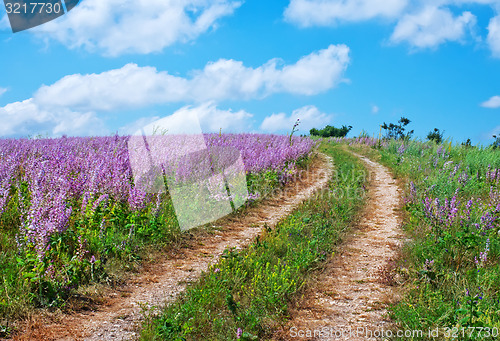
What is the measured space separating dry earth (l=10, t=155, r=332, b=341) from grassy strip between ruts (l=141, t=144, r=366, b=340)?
0.30 meters

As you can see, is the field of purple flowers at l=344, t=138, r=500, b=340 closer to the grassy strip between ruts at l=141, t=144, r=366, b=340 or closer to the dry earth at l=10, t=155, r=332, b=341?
the grassy strip between ruts at l=141, t=144, r=366, b=340

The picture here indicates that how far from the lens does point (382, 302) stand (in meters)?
4.54

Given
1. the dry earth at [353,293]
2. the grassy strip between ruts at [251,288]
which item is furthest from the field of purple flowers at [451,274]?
the grassy strip between ruts at [251,288]

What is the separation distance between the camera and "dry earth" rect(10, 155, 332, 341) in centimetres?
381

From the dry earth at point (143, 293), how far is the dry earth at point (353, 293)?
159cm

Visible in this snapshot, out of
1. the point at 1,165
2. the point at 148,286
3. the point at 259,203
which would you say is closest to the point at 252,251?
the point at 148,286

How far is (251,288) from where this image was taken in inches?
183

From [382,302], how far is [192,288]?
2417 millimetres

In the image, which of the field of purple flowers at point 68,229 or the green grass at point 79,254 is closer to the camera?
the green grass at point 79,254

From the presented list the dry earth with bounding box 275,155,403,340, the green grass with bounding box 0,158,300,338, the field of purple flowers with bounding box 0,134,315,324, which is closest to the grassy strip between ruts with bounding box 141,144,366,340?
the dry earth with bounding box 275,155,403,340

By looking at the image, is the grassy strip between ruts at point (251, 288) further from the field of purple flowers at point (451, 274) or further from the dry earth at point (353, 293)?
the field of purple flowers at point (451, 274)

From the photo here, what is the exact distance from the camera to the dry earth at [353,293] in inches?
155

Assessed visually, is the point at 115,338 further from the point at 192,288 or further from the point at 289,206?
the point at 289,206

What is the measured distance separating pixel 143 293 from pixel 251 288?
4.72 feet
